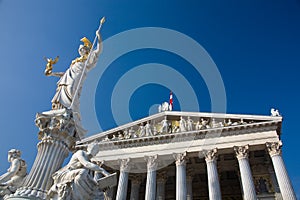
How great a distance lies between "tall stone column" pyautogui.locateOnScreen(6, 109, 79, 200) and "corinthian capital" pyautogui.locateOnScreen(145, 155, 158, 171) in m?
16.0

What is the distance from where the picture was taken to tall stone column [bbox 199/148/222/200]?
17766mm

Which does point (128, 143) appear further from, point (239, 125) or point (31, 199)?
point (31, 199)

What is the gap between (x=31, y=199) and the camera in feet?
15.5

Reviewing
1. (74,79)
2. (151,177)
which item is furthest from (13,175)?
(151,177)

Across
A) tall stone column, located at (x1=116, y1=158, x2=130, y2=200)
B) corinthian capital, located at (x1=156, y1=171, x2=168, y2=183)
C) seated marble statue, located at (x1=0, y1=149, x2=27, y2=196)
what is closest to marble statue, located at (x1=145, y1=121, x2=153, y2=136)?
tall stone column, located at (x1=116, y1=158, x2=130, y2=200)

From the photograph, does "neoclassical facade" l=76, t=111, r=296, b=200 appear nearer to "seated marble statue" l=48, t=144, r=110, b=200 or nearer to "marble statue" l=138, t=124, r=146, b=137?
"marble statue" l=138, t=124, r=146, b=137

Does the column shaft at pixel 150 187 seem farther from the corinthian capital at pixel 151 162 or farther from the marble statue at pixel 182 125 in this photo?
the marble statue at pixel 182 125

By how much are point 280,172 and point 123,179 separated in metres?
12.1

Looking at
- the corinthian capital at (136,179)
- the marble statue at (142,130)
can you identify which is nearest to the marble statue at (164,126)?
the marble statue at (142,130)

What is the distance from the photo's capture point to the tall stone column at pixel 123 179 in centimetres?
2030

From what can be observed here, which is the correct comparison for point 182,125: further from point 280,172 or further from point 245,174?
point 280,172

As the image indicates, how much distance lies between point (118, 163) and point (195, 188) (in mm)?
9322

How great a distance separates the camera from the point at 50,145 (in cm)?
554

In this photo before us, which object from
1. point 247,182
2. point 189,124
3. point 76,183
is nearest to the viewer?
point 76,183
